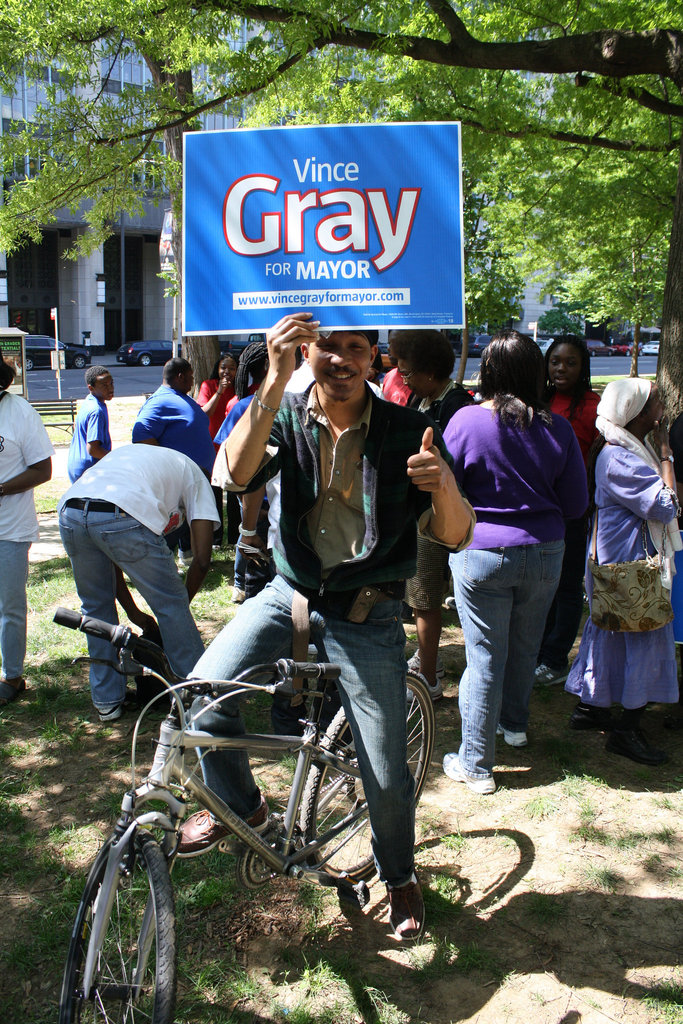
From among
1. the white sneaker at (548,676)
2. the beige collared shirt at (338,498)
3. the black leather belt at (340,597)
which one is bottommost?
the white sneaker at (548,676)

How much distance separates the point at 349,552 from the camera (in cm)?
285

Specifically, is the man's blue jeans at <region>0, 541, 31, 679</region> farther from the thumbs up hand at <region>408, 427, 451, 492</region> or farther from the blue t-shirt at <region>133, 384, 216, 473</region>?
the thumbs up hand at <region>408, 427, 451, 492</region>

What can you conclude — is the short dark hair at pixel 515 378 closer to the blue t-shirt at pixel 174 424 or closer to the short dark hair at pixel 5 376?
the short dark hair at pixel 5 376

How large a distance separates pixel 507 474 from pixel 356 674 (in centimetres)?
148

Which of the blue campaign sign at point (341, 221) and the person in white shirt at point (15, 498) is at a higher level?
the blue campaign sign at point (341, 221)

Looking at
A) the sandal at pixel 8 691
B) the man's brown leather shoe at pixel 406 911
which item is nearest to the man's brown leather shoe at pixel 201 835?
the man's brown leather shoe at pixel 406 911

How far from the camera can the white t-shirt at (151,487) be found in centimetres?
427

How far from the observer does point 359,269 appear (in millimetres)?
2676

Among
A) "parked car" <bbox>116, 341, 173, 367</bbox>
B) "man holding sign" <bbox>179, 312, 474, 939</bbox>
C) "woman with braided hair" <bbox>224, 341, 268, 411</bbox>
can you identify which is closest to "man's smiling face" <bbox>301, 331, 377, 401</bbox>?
"man holding sign" <bbox>179, 312, 474, 939</bbox>

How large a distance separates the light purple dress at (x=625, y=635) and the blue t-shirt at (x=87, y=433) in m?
4.20

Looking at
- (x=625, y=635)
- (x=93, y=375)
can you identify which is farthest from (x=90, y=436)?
(x=625, y=635)

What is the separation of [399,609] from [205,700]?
0.75m

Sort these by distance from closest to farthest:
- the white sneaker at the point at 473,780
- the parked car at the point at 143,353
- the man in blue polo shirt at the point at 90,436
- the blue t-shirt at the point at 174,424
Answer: the white sneaker at the point at 473,780
the blue t-shirt at the point at 174,424
the man in blue polo shirt at the point at 90,436
the parked car at the point at 143,353

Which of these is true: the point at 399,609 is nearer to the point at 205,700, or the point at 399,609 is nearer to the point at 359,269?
the point at 205,700
